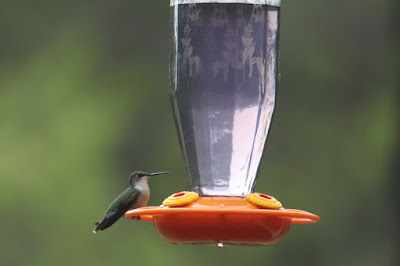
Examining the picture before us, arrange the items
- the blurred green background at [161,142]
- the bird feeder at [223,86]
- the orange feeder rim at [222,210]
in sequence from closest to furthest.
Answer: the orange feeder rim at [222,210] < the bird feeder at [223,86] < the blurred green background at [161,142]

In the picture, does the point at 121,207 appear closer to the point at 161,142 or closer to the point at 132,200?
the point at 132,200

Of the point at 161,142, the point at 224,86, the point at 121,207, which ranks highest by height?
the point at 224,86

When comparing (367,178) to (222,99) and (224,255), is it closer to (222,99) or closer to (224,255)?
(224,255)

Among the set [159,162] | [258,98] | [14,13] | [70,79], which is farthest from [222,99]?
[14,13]

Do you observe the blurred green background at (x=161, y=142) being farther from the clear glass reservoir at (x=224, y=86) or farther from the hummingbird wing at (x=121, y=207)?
the clear glass reservoir at (x=224, y=86)

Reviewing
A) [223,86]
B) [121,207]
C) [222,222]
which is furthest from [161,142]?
[222,222]

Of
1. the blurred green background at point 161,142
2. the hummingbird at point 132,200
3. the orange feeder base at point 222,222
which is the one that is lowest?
the blurred green background at point 161,142

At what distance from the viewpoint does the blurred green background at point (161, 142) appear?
551 inches

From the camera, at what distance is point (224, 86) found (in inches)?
197

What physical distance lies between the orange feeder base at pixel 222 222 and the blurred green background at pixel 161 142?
28.8ft

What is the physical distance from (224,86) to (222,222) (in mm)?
702

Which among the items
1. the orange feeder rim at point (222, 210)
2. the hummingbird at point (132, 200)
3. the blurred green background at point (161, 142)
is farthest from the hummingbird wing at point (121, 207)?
the blurred green background at point (161, 142)

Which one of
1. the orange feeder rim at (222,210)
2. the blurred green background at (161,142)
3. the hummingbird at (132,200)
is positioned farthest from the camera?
the blurred green background at (161,142)

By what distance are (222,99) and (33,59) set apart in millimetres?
11021
